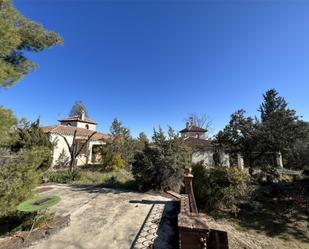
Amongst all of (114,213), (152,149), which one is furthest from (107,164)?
(114,213)

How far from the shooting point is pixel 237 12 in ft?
28.2

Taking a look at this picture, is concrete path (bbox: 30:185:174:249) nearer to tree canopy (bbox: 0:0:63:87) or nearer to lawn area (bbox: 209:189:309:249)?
lawn area (bbox: 209:189:309:249)

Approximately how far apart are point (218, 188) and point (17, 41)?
10.8 metres

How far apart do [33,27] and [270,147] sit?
20.0 m

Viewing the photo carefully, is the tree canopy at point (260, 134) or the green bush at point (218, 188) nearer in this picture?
the green bush at point (218, 188)

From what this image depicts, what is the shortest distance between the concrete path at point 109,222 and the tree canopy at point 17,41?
436cm

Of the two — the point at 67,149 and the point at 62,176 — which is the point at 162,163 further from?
the point at 67,149

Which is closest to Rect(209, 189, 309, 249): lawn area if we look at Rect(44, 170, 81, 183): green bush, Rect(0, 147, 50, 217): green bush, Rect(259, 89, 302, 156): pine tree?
Rect(0, 147, 50, 217): green bush

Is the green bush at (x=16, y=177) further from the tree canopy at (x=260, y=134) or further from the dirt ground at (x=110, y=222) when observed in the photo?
the tree canopy at (x=260, y=134)

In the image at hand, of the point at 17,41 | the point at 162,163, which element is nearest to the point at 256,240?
the point at 162,163

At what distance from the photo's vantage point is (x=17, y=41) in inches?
194

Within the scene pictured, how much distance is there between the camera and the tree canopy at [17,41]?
185 inches

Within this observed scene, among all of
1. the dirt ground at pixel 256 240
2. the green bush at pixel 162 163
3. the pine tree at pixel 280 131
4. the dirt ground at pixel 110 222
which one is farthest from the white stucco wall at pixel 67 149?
the pine tree at pixel 280 131

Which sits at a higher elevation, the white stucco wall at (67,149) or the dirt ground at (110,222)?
→ the white stucco wall at (67,149)
